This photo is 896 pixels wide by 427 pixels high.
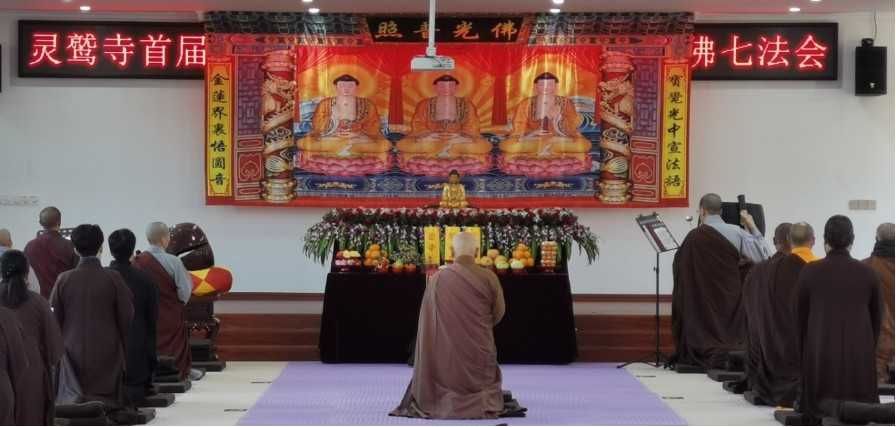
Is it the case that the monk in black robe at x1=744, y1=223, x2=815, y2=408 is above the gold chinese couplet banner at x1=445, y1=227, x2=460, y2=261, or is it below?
below

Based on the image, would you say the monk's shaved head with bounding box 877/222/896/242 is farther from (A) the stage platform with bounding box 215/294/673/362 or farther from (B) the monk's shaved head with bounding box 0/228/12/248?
(B) the monk's shaved head with bounding box 0/228/12/248

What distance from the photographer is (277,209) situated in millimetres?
13930

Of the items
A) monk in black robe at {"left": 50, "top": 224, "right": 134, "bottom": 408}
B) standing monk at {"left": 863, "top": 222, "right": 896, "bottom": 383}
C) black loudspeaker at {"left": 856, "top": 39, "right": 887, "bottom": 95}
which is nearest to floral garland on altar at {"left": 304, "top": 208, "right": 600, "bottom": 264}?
standing monk at {"left": 863, "top": 222, "right": 896, "bottom": 383}

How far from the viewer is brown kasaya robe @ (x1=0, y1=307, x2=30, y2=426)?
5.56m

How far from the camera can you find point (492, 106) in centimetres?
1359

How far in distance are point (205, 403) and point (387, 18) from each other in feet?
Answer: 18.7

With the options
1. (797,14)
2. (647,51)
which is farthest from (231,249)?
(797,14)

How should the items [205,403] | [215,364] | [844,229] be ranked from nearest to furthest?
[844,229] < [205,403] < [215,364]

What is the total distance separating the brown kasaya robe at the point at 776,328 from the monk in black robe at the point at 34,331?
4243 mm

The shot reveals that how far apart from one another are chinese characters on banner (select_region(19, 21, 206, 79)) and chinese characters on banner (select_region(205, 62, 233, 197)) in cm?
29

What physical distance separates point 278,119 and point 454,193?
6.20 ft

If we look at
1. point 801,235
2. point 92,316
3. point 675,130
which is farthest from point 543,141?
point 92,316

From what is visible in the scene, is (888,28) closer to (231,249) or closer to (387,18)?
(387,18)

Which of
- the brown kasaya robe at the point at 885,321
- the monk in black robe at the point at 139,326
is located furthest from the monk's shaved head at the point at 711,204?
the monk in black robe at the point at 139,326
